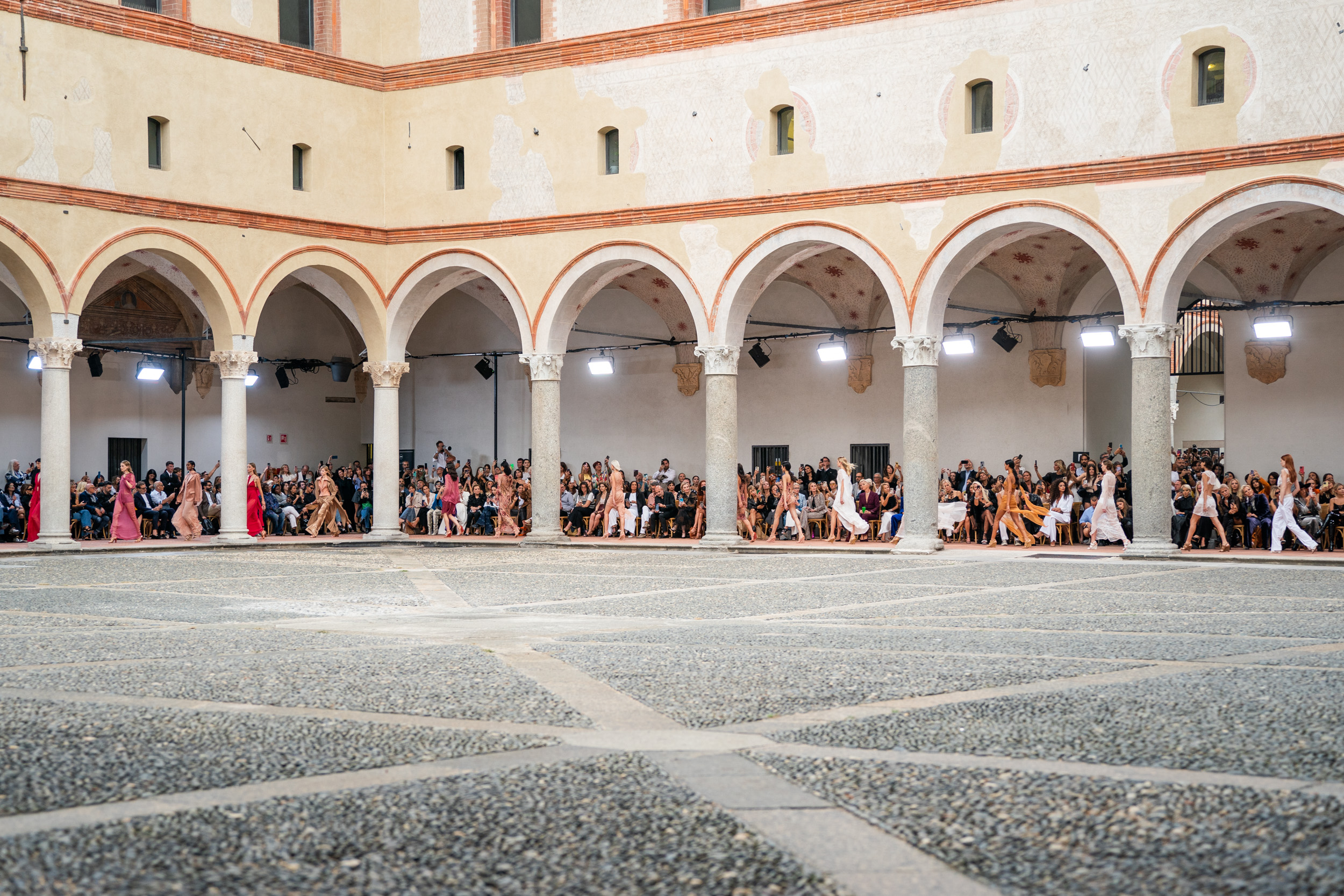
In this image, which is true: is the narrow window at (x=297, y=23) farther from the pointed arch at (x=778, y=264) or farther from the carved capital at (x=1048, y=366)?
the carved capital at (x=1048, y=366)

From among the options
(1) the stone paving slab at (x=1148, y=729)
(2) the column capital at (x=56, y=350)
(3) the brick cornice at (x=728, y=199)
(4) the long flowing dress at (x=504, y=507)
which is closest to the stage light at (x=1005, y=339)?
(3) the brick cornice at (x=728, y=199)

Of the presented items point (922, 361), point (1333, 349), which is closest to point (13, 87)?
point (922, 361)

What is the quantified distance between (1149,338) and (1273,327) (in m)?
4.39

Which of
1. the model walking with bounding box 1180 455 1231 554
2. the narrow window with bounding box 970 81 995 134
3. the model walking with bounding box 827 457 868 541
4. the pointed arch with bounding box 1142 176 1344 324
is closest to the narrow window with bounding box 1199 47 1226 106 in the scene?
the pointed arch with bounding box 1142 176 1344 324

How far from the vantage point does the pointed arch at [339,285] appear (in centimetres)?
2109

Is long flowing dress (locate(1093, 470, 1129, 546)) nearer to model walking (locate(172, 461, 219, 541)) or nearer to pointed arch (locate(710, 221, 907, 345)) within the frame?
Result: pointed arch (locate(710, 221, 907, 345))

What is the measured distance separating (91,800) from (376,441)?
18.4 m

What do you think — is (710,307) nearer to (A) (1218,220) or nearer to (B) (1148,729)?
(A) (1218,220)

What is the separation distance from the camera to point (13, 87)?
18641 mm

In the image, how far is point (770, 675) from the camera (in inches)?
273

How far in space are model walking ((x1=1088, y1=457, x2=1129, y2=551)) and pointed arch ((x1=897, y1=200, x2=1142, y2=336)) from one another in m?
2.40

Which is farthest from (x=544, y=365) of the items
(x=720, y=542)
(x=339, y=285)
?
(x=720, y=542)

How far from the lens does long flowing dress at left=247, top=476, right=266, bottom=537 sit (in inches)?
875

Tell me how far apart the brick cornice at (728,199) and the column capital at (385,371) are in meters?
2.02
